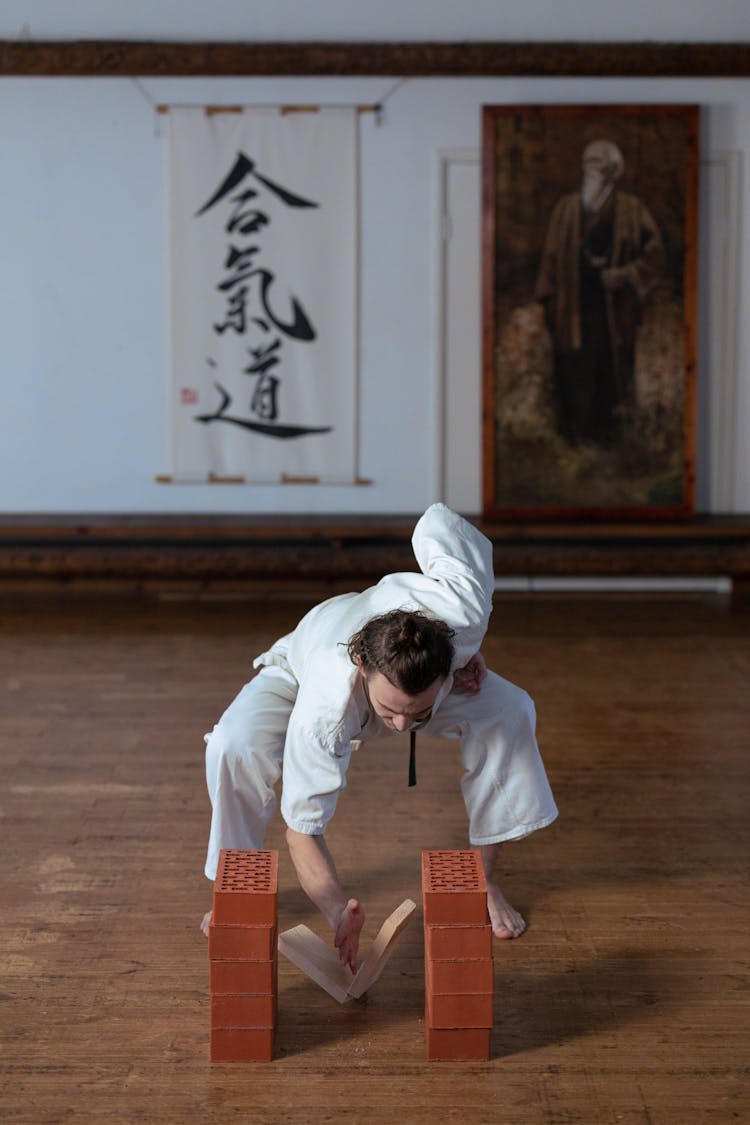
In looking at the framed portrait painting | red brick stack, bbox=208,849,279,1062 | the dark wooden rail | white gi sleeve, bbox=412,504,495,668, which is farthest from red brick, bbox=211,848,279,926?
the framed portrait painting

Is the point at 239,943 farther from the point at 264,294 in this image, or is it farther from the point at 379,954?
the point at 264,294

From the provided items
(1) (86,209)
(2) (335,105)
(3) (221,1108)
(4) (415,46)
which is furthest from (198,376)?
(3) (221,1108)

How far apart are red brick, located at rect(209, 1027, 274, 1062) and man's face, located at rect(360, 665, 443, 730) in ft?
1.65

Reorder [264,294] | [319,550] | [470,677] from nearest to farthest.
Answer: [470,677] < [319,550] < [264,294]

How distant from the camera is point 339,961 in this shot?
2180mm

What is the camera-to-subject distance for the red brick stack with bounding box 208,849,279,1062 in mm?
1911

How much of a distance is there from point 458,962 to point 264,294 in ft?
12.7

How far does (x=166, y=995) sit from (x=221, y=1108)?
0.34 metres

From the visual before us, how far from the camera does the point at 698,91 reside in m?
5.30

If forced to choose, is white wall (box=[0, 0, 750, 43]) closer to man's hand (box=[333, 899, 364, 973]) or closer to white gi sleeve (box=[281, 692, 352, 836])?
white gi sleeve (box=[281, 692, 352, 836])

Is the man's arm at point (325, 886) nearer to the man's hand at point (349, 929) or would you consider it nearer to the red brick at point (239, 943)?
the man's hand at point (349, 929)

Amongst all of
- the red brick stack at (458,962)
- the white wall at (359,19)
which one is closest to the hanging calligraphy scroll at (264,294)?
the white wall at (359,19)

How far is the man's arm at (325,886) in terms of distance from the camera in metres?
2.04

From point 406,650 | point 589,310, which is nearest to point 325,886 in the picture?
point 406,650
